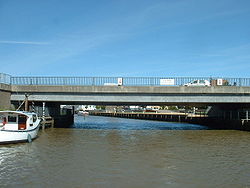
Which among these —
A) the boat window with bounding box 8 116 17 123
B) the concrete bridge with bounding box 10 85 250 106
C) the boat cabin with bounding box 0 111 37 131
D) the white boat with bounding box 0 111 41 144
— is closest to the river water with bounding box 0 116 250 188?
the white boat with bounding box 0 111 41 144

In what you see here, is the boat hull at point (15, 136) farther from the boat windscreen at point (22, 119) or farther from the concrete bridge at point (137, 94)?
the concrete bridge at point (137, 94)

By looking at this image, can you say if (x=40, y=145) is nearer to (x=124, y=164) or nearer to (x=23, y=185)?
(x=124, y=164)

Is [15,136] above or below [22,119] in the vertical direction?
below

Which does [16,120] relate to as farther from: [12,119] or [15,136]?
[15,136]

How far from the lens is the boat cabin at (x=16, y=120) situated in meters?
26.5

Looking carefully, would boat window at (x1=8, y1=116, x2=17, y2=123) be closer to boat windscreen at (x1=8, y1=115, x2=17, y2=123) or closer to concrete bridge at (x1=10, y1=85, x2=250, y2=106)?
boat windscreen at (x1=8, y1=115, x2=17, y2=123)

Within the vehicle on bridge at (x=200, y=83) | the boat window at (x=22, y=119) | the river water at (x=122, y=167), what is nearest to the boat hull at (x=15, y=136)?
the river water at (x=122, y=167)

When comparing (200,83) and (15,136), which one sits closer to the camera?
(15,136)

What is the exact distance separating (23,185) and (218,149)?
52.5 feet

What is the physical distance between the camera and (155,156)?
64.8 feet

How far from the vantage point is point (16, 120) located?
88.2 feet

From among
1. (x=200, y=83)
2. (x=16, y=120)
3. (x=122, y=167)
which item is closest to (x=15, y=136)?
(x=16, y=120)

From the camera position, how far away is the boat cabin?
87.0ft

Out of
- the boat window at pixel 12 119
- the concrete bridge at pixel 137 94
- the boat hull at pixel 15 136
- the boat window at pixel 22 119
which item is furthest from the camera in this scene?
the concrete bridge at pixel 137 94
